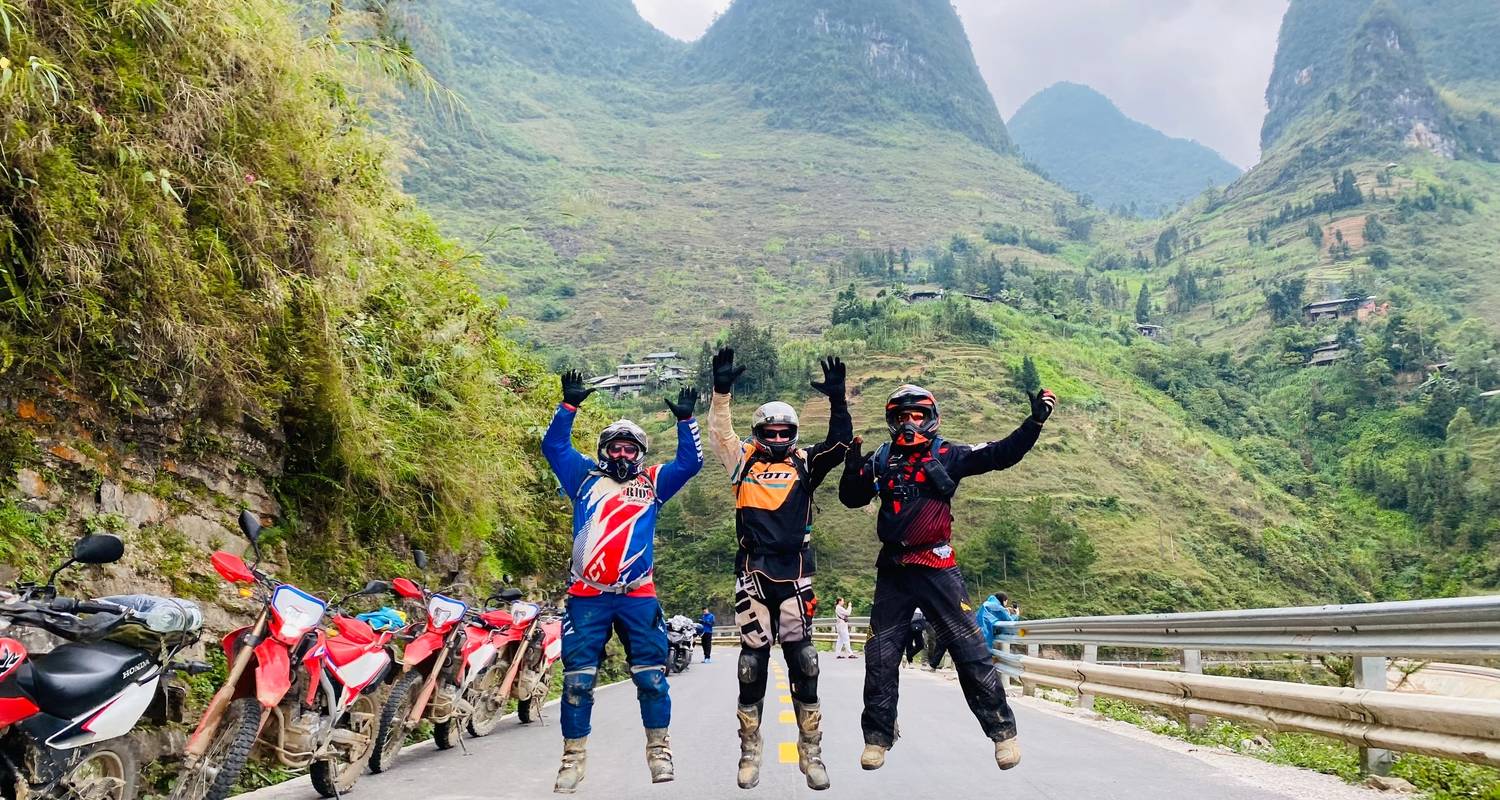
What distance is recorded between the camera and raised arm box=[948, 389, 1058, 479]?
5.72m

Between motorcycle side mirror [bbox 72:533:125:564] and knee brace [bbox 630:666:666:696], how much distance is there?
103 inches

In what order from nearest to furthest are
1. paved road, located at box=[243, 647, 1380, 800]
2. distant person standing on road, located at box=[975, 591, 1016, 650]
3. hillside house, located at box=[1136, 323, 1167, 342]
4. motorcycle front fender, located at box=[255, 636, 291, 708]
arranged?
motorcycle front fender, located at box=[255, 636, 291, 708]
paved road, located at box=[243, 647, 1380, 800]
distant person standing on road, located at box=[975, 591, 1016, 650]
hillside house, located at box=[1136, 323, 1167, 342]

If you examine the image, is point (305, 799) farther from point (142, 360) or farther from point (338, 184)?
point (338, 184)

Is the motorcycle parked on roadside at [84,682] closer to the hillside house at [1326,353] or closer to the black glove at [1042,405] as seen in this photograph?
the black glove at [1042,405]

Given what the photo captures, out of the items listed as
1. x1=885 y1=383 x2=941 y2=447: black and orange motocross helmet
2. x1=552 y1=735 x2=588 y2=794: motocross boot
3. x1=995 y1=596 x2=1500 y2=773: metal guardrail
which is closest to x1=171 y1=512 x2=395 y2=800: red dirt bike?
x1=552 y1=735 x2=588 y2=794: motocross boot

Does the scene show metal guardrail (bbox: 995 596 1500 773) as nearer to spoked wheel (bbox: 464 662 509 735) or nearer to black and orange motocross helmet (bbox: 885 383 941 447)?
black and orange motocross helmet (bbox: 885 383 941 447)

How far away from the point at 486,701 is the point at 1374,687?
21.7 ft

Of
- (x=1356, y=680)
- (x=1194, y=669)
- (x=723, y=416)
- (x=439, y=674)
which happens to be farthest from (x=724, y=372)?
(x=1194, y=669)

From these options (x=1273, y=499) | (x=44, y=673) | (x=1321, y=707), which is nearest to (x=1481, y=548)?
(x=1273, y=499)

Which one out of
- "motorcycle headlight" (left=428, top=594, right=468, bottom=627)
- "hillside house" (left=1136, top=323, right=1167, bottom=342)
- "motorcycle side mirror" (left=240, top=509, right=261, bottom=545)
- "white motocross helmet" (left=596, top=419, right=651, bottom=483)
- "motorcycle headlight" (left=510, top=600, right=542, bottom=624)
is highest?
"hillside house" (left=1136, top=323, right=1167, bottom=342)

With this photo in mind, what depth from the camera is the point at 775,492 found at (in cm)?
604

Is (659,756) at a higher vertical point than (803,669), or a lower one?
lower

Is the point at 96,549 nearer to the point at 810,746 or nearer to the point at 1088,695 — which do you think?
the point at 810,746

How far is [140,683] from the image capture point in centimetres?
472
